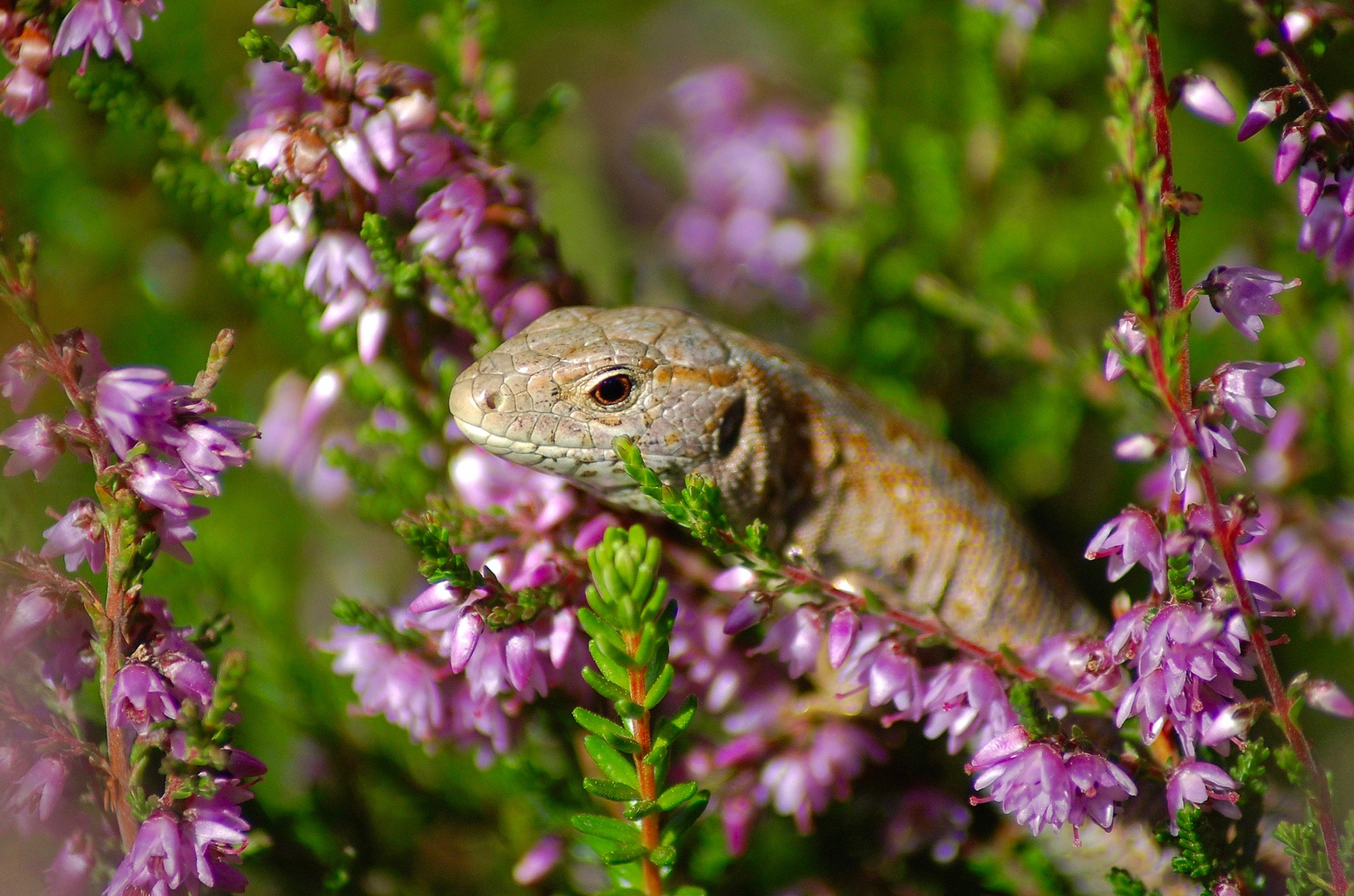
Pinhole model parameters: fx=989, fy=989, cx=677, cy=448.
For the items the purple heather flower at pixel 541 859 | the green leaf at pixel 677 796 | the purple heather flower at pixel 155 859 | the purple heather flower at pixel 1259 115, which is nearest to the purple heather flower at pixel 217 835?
the purple heather flower at pixel 155 859

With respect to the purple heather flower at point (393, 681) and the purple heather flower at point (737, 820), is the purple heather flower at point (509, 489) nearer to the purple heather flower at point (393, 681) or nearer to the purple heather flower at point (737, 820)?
the purple heather flower at point (393, 681)

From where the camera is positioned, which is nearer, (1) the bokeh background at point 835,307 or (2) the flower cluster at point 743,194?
(1) the bokeh background at point 835,307

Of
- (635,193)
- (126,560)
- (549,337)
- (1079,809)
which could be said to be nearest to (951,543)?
(1079,809)

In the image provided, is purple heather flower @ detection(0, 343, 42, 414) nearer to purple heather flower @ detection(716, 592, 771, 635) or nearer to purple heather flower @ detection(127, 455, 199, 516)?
purple heather flower @ detection(127, 455, 199, 516)

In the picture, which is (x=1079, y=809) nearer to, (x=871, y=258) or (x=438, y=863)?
(x=438, y=863)

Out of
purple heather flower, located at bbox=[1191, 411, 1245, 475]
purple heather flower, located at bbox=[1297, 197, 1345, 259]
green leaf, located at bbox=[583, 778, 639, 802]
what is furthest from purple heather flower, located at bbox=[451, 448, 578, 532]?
purple heather flower, located at bbox=[1297, 197, 1345, 259]

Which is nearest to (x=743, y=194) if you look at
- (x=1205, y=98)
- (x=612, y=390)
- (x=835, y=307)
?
(x=835, y=307)

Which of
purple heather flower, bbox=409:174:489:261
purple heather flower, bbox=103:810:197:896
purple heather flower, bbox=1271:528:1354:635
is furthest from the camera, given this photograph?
purple heather flower, bbox=1271:528:1354:635
